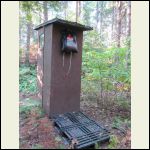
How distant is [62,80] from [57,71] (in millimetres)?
217

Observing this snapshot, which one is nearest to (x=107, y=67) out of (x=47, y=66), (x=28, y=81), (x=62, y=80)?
(x=62, y=80)

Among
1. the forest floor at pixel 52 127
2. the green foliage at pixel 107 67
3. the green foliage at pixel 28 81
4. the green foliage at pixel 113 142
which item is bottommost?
the green foliage at pixel 113 142

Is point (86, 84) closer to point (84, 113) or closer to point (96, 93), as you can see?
point (96, 93)

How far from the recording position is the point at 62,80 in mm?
3939

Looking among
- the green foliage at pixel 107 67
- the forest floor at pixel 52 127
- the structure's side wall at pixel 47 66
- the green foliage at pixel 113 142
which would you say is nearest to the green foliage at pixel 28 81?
the forest floor at pixel 52 127

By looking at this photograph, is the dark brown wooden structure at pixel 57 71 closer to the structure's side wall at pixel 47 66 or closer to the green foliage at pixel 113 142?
the structure's side wall at pixel 47 66

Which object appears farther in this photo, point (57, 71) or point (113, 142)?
point (57, 71)

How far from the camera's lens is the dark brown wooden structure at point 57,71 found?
3.77m

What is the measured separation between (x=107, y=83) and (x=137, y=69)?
1721 millimetres

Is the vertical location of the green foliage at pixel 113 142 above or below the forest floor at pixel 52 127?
below

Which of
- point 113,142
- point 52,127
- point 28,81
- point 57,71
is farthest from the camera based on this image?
point 28,81

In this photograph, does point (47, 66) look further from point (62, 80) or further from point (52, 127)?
point (52, 127)

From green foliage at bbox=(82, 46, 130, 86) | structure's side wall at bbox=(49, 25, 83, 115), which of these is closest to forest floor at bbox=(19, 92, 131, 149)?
structure's side wall at bbox=(49, 25, 83, 115)

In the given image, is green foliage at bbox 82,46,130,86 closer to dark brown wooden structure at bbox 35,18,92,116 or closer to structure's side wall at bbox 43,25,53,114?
dark brown wooden structure at bbox 35,18,92,116
